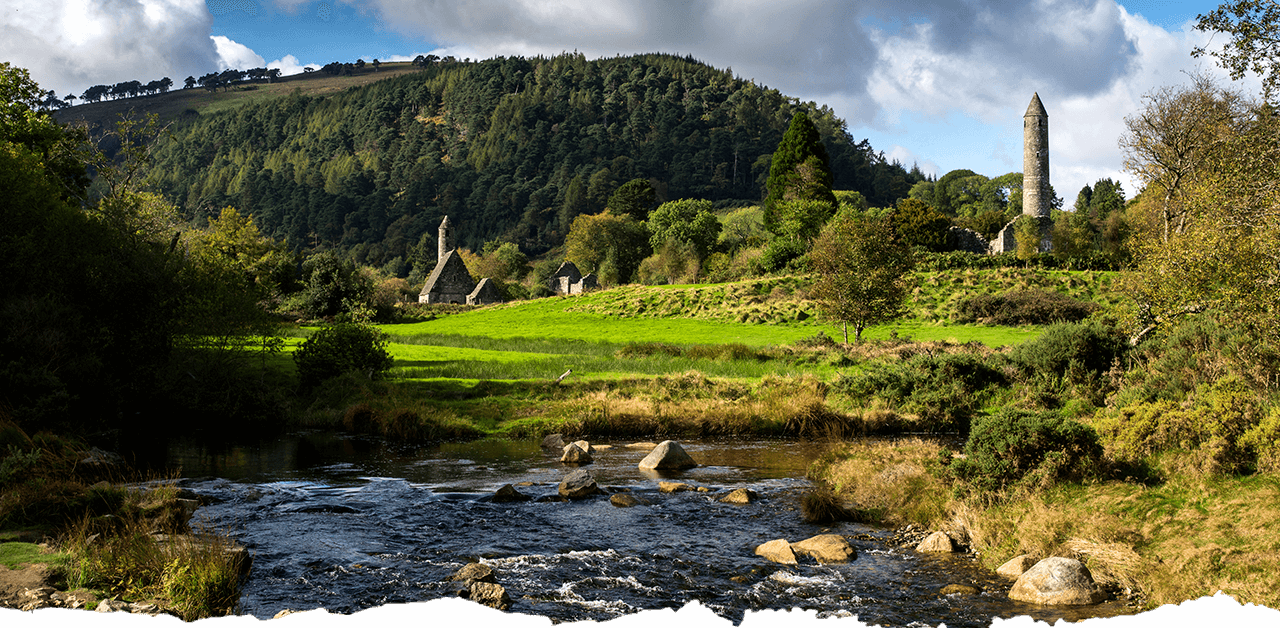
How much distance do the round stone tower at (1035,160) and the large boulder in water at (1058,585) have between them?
90408 millimetres

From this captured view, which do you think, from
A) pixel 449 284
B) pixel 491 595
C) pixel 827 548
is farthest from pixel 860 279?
pixel 449 284

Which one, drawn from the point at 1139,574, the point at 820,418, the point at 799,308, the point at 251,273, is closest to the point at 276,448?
the point at 820,418

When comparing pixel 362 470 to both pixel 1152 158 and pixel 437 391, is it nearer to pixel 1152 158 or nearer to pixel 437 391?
pixel 437 391

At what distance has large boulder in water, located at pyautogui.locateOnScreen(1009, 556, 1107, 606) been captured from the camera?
34.1ft

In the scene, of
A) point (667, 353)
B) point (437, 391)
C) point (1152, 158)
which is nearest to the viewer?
point (437, 391)

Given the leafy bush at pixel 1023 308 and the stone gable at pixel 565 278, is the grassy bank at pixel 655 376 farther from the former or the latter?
the stone gable at pixel 565 278

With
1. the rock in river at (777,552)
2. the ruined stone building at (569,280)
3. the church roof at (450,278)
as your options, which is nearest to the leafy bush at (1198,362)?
A: the rock in river at (777,552)

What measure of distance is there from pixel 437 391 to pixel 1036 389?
20.8 metres

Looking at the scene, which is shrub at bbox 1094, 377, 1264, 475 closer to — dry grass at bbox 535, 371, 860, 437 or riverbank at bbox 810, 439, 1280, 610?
riverbank at bbox 810, 439, 1280, 610

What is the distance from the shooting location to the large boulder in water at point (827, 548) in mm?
12500

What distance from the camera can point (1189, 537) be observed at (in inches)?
435

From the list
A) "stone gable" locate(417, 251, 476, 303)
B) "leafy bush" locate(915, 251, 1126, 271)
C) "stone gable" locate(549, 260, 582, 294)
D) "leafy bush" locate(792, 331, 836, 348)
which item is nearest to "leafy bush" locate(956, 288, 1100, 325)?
"leafy bush" locate(915, 251, 1126, 271)

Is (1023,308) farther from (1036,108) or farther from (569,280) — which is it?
(569,280)

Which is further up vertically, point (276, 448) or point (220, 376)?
point (220, 376)
